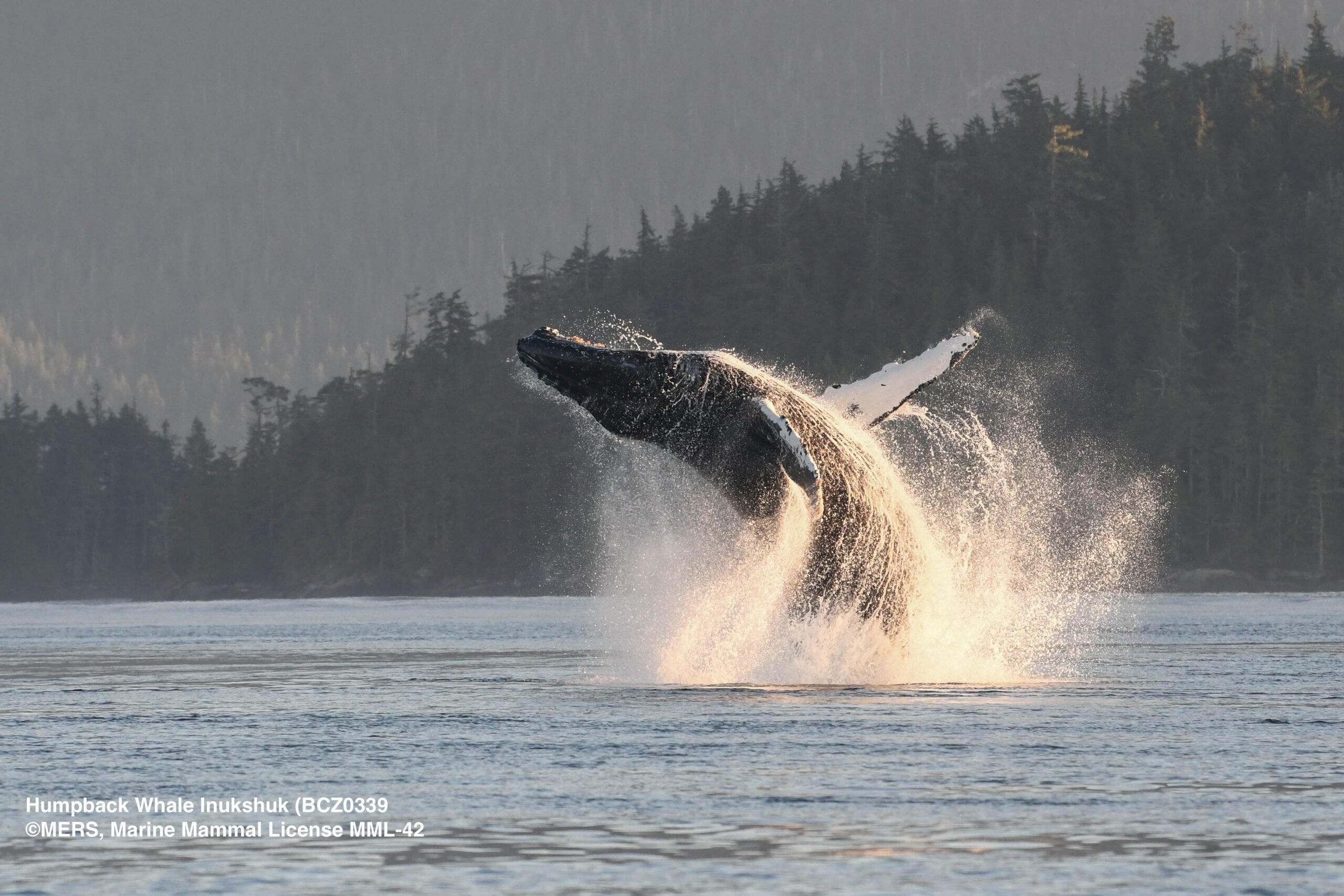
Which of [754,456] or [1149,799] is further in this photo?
[754,456]

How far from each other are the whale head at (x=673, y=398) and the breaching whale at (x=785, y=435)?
18 mm

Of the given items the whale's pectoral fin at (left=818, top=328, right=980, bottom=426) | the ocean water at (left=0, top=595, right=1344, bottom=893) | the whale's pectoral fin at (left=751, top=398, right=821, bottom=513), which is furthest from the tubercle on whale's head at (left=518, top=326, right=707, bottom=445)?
the ocean water at (left=0, top=595, right=1344, bottom=893)

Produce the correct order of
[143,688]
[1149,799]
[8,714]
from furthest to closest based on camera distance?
[143,688], [8,714], [1149,799]

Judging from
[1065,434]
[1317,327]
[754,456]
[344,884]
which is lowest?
[344,884]

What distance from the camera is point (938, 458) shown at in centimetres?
16450

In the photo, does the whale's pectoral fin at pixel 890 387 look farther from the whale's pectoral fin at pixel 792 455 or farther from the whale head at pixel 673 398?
the whale's pectoral fin at pixel 792 455

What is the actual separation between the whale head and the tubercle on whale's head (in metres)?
0.01

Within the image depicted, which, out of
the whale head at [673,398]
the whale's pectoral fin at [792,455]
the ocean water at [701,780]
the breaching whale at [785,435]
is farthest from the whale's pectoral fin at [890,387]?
the ocean water at [701,780]

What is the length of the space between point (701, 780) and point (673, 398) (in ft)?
28.3

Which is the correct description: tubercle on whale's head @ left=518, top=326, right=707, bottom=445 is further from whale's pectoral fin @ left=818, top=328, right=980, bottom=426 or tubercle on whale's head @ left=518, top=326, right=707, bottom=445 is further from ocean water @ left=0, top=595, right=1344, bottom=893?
ocean water @ left=0, top=595, right=1344, bottom=893

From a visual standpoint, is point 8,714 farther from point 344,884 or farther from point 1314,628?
point 1314,628

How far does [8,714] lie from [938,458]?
137946mm

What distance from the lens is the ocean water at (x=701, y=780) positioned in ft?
49.6

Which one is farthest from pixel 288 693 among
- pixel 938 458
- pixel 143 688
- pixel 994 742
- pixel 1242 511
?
pixel 1242 511
